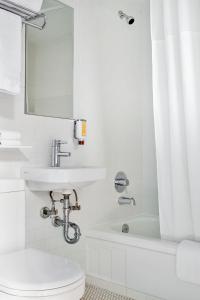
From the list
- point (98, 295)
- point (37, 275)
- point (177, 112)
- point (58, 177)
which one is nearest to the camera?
point (37, 275)

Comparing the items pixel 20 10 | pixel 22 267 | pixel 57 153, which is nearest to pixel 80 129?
pixel 57 153

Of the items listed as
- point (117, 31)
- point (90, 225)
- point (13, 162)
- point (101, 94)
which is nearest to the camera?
point (13, 162)

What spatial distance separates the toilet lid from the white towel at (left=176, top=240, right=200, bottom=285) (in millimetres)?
653

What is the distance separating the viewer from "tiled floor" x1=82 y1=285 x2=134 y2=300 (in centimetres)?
227

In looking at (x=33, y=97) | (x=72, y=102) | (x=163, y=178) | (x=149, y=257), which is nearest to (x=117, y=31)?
(x=72, y=102)

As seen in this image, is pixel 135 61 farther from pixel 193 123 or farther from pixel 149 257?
pixel 149 257

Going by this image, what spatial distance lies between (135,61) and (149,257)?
5.90ft

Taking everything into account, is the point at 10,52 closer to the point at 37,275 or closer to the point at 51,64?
the point at 51,64

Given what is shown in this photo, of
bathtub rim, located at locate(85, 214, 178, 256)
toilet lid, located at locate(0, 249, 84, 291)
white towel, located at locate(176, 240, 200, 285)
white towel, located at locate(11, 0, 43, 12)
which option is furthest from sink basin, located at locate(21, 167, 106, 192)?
white towel, located at locate(11, 0, 43, 12)

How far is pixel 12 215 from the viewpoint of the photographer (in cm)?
193

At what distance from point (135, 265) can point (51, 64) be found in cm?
145

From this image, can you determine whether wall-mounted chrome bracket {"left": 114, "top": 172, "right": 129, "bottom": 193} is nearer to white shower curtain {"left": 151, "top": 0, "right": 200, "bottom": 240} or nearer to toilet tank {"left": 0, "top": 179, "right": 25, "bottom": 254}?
white shower curtain {"left": 151, "top": 0, "right": 200, "bottom": 240}

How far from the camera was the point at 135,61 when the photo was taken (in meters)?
3.13

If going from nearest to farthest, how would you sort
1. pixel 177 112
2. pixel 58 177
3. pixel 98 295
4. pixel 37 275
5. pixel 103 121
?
pixel 37 275, pixel 58 177, pixel 177 112, pixel 98 295, pixel 103 121
